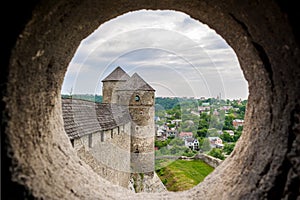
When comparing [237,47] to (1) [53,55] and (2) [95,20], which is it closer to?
(2) [95,20]

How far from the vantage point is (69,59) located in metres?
2.22

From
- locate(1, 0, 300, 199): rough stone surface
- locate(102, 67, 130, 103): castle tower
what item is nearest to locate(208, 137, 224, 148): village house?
locate(102, 67, 130, 103): castle tower

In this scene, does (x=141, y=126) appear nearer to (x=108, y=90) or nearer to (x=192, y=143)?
(x=192, y=143)

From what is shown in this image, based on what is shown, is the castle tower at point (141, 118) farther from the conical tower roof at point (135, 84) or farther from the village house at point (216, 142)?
the village house at point (216, 142)

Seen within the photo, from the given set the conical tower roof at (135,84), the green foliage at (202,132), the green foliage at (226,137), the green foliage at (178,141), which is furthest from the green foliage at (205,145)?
the conical tower roof at (135,84)

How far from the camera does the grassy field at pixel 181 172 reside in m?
12.2

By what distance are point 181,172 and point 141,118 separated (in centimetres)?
419

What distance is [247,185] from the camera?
1731 mm

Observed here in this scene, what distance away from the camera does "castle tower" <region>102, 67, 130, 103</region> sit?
61.0 feet

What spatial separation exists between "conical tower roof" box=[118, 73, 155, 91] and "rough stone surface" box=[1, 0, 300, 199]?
50.5 ft

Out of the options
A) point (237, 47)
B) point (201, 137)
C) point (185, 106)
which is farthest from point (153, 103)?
point (237, 47)

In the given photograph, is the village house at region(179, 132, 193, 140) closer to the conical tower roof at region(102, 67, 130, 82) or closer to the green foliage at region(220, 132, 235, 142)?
the green foliage at region(220, 132, 235, 142)

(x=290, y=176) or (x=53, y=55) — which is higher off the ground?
(x=53, y=55)

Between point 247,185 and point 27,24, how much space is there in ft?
5.05
